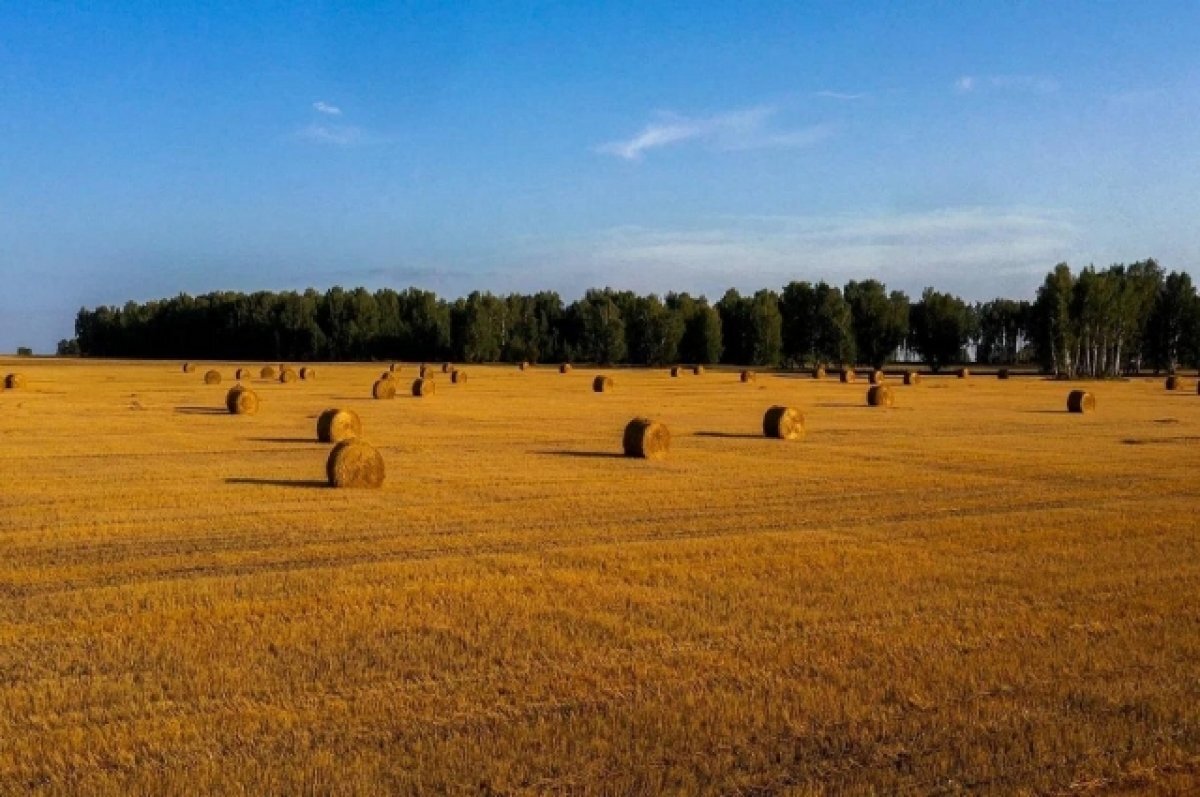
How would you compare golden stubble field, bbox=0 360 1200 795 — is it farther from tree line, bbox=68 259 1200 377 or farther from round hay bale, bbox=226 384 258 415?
tree line, bbox=68 259 1200 377

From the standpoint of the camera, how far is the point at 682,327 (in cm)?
14012

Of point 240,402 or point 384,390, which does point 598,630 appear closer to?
point 240,402

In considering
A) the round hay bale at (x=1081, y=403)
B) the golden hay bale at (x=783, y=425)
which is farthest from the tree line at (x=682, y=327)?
the golden hay bale at (x=783, y=425)

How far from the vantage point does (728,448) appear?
26.4 meters

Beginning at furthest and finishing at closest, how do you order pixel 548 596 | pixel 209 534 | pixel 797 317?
pixel 797 317
pixel 209 534
pixel 548 596

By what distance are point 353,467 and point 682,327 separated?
122478 mm

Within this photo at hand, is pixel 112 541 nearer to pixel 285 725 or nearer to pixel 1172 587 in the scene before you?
pixel 285 725

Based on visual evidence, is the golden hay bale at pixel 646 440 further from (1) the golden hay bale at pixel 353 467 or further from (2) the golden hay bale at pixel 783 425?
(1) the golden hay bale at pixel 353 467

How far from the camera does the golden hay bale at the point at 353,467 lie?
18.7 meters

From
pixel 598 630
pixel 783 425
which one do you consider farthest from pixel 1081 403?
pixel 598 630

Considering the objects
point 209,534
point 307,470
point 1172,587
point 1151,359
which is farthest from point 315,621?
point 1151,359

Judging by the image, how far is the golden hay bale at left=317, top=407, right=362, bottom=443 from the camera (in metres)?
27.0

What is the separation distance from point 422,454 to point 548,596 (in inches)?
543

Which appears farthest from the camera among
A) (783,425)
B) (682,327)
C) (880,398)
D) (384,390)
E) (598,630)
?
(682,327)
